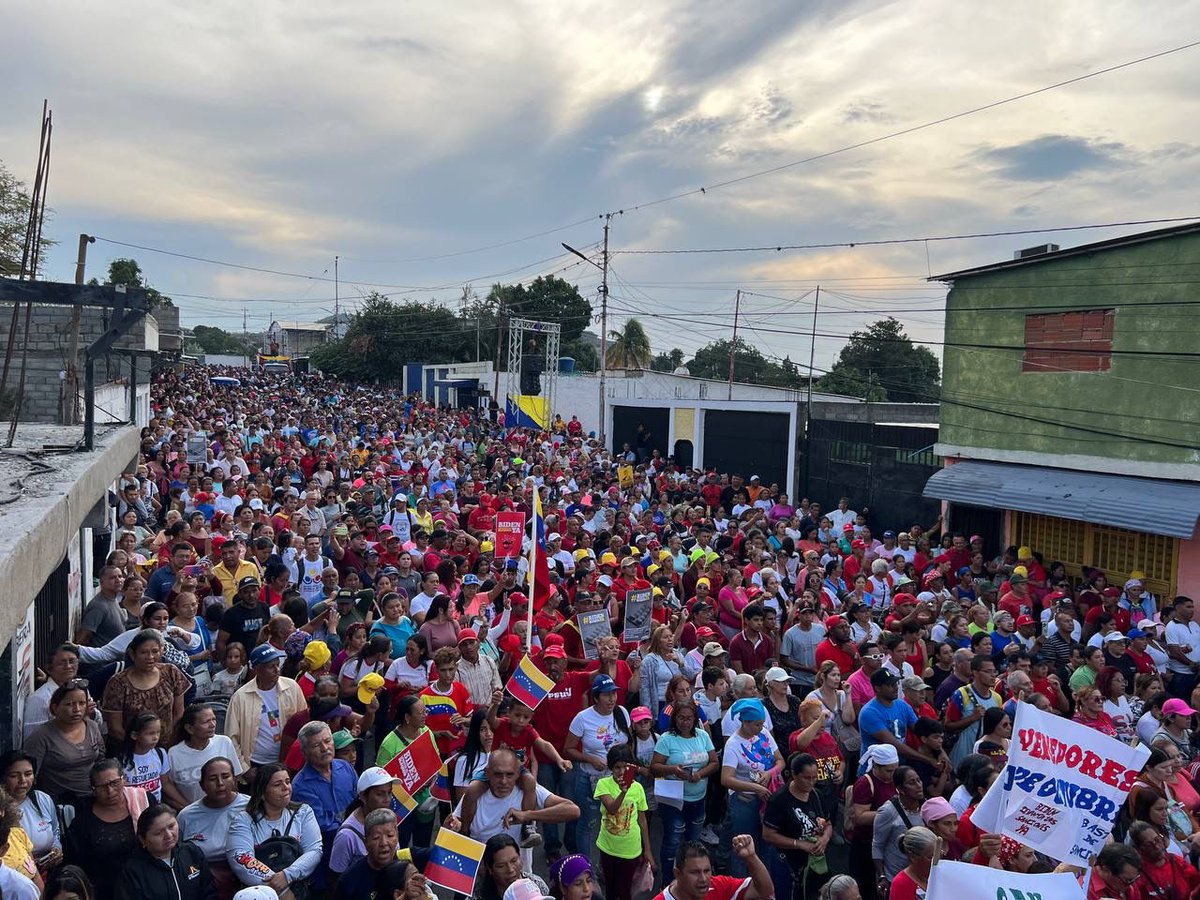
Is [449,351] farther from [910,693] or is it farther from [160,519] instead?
[910,693]

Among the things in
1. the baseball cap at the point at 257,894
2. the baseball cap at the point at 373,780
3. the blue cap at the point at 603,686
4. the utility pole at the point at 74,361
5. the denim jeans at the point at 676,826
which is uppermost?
the utility pole at the point at 74,361

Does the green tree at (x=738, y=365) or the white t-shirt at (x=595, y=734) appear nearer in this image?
the white t-shirt at (x=595, y=734)

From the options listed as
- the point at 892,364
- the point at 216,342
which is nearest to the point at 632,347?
the point at 892,364

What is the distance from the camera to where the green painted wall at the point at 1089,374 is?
14.8 meters

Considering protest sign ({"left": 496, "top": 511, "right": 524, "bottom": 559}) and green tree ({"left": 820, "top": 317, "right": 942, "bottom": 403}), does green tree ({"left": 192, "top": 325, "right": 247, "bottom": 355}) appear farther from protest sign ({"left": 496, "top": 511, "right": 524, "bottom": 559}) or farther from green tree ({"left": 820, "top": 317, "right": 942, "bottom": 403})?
protest sign ({"left": 496, "top": 511, "right": 524, "bottom": 559})

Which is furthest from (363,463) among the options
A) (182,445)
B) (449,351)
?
(449,351)

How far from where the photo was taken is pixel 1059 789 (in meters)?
5.34

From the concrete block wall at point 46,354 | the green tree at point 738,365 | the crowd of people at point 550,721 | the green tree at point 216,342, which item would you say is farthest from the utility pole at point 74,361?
the green tree at point 216,342

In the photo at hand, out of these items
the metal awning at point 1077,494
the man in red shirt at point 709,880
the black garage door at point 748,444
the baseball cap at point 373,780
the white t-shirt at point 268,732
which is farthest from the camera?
the black garage door at point 748,444

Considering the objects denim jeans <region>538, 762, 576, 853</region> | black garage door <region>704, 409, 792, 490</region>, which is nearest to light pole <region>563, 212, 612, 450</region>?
black garage door <region>704, 409, 792, 490</region>

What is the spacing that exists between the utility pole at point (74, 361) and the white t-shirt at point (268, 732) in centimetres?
415

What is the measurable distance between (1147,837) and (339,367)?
220 feet

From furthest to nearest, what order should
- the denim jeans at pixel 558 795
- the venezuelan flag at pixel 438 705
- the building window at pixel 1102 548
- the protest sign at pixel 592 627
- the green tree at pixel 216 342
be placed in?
the green tree at pixel 216 342 → the building window at pixel 1102 548 → the protest sign at pixel 592 627 → the denim jeans at pixel 558 795 → the venezuelan flag at pixel 438 705

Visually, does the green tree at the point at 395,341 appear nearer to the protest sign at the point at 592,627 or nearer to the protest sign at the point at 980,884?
the protest sign at the point at 592,627
